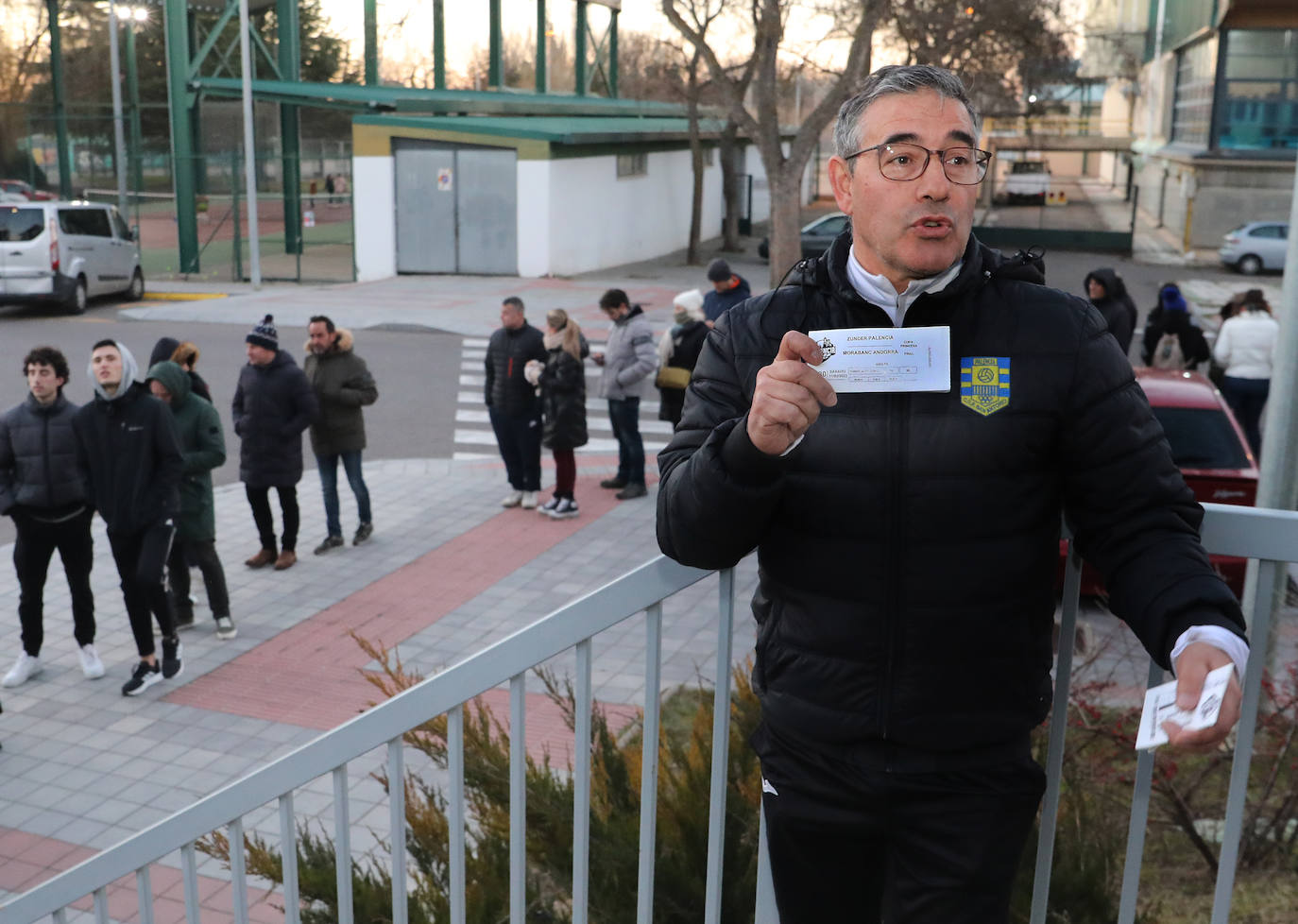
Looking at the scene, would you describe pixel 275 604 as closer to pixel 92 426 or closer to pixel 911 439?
pixel 92 426

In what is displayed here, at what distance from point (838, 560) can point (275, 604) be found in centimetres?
807

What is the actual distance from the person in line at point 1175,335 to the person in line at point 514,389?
218 inches

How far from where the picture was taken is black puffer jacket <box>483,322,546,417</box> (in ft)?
37.0

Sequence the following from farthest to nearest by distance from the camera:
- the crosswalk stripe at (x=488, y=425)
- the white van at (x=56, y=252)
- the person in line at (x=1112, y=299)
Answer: the white van at (x=56, y=252) → the crosswalk stripe at (x=488, y=425) → the person in line at (x=1112, y=299)

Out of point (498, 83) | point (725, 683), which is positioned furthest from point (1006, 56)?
point (725, 683)

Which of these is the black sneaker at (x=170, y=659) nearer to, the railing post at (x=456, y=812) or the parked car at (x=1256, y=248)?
the railing post at (x=456, y=812)

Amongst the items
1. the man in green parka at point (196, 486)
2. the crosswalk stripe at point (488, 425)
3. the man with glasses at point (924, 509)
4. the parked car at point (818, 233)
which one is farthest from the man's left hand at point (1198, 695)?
the parked car at point (818, 233)

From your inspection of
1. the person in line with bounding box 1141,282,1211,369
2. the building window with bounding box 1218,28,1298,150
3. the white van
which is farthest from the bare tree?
the building window with bounding box 1218,28,1298,150

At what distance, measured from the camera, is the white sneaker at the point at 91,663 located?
8211mm

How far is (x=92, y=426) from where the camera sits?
7609 mm

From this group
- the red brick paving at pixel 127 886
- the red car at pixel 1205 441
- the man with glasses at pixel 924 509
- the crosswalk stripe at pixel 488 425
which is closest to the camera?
the man with glasses at pixel 924 509

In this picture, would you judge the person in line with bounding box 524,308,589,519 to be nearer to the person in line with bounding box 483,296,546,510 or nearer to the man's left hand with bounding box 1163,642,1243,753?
the person in line with bounding box 483,296,546,510

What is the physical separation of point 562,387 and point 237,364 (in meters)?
9.02

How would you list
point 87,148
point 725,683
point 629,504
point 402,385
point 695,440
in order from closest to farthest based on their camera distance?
point 695,440 < point 725,683 < point 629,504 < point 402,385 < point 87,148
